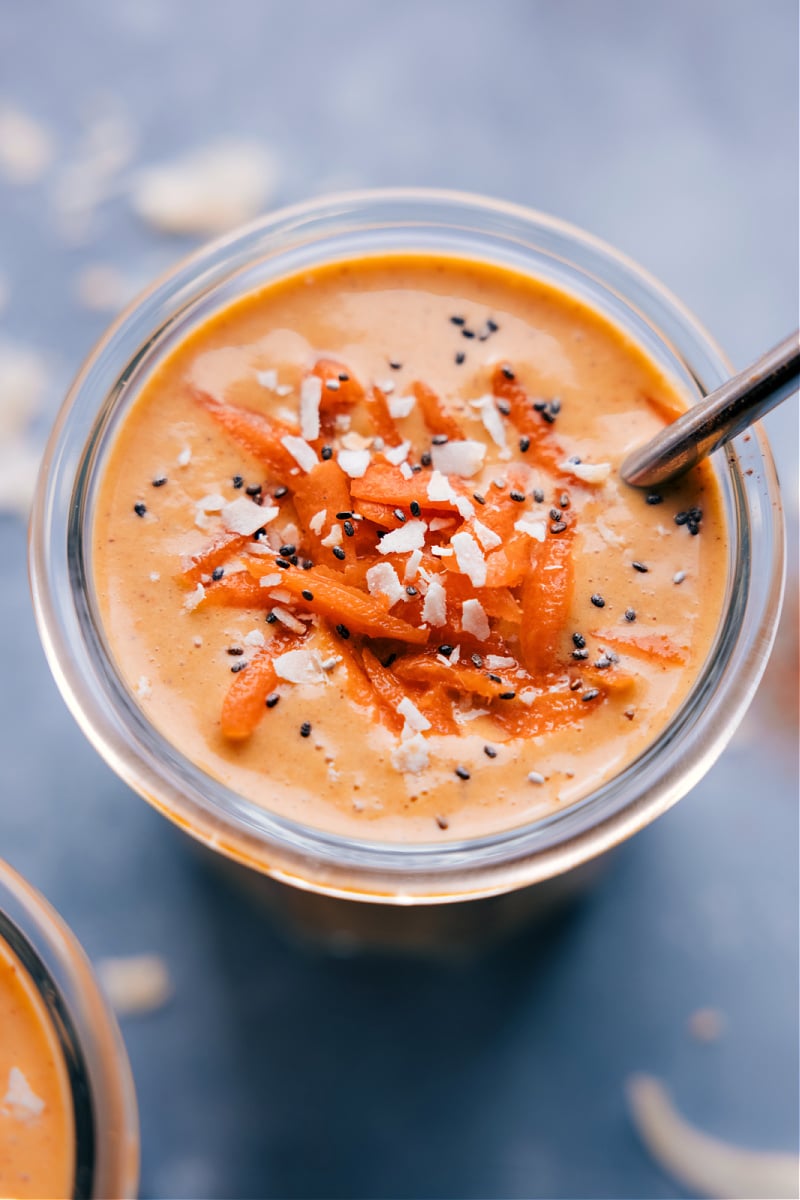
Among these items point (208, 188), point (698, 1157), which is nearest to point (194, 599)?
point (208, 188)

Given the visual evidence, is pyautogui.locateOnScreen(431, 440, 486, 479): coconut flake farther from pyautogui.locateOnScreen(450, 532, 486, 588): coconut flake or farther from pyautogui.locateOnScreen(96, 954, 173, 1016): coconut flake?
pyautogui.locateOnScreen(96, 954, 173, 1016): coconut flake

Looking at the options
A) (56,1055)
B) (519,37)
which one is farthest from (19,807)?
(519,37)

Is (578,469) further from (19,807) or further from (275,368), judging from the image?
(19,807)

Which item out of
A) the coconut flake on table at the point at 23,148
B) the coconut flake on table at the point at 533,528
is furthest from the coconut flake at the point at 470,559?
the coconut flake on table at the point at 23,148

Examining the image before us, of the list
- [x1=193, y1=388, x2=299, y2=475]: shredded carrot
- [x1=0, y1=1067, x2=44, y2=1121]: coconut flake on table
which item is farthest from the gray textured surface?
[x1=193, y1=388, x2=299, y2=475]: shredded carrot

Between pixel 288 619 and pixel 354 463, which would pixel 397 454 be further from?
pixel 288 619
